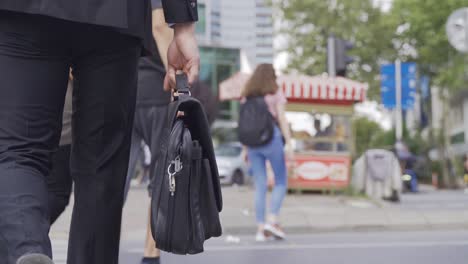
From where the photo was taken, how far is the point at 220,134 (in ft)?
164

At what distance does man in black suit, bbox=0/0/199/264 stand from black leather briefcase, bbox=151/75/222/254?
6.4 inches

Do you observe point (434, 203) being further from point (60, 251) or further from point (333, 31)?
point (333, 31)

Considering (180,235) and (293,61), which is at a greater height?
(293,61)

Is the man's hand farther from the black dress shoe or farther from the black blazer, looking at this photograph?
the black dress shoe

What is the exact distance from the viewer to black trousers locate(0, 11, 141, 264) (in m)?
2.34

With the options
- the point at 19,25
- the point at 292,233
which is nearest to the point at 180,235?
the point at 19,25

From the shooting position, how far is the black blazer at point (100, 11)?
2.41 meters

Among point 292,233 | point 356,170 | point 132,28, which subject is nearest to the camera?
point 132,28

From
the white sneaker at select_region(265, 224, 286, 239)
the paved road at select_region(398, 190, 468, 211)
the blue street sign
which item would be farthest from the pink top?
the blue street sign

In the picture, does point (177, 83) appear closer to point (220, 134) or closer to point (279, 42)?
point (279, 42)

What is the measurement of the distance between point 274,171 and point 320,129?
7.89 metres

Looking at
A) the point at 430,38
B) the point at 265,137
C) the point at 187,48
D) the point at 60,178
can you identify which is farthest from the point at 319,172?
the point at 430,38

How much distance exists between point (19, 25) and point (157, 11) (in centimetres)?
229

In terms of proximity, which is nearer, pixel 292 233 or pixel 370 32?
pixel 292 233
